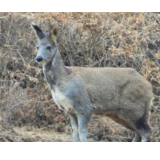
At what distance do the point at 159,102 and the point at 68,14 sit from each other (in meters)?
3.35

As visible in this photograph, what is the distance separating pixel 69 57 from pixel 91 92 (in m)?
3.55

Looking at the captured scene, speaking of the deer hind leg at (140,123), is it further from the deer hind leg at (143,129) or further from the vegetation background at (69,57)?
the vegetation background at (69,57)

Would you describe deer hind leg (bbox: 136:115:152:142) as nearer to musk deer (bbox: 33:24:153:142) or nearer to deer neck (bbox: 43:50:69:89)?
musk deer (bbox: 33:24:153:142)

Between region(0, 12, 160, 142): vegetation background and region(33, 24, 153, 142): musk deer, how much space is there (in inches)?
75.2

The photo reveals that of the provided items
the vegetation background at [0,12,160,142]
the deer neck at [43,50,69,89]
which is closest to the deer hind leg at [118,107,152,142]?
the deer neck at [43,50,69,89]

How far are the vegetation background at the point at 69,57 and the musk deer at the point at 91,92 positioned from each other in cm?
191

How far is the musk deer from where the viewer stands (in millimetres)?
8164

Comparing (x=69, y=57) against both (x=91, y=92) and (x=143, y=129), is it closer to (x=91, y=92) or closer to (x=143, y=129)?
(x=91, y=92)

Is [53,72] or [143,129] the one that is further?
[143,129]

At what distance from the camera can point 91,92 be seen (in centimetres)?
845

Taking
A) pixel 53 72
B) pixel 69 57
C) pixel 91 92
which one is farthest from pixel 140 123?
pixel 69 57

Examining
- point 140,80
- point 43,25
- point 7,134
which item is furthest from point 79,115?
point 43,25

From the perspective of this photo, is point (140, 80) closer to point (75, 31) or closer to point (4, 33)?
point (75, 31)

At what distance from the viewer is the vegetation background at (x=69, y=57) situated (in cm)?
1067
